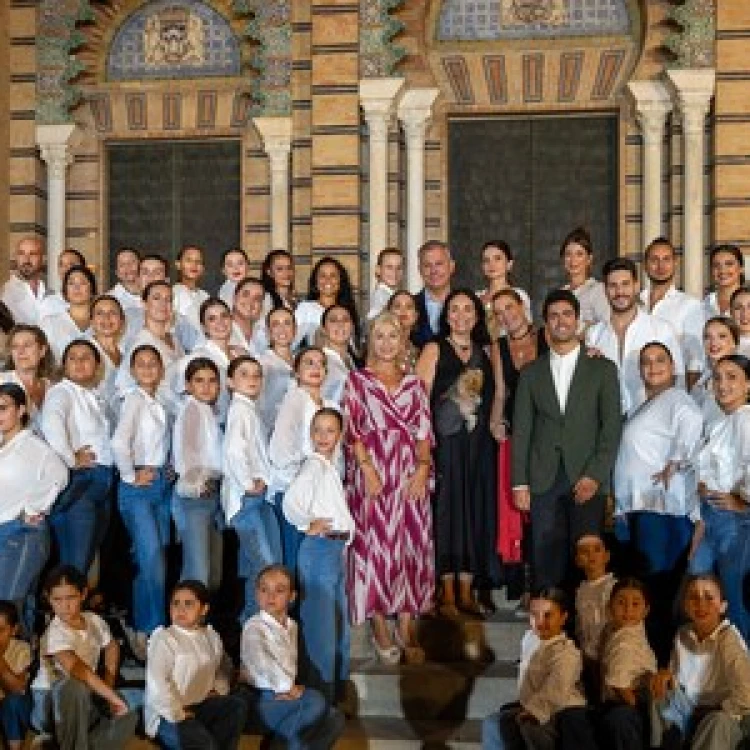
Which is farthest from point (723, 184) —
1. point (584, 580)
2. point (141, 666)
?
point (141, 666)

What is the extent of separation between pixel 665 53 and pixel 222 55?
3508mm

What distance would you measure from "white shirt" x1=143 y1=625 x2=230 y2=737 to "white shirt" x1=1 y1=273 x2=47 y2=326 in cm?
→ 327

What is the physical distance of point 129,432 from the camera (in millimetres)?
8445

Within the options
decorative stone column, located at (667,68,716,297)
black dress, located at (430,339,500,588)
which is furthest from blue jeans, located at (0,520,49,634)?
decorative stone column, located at (667,68,716,297)

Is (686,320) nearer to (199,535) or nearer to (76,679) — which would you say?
(199,535)

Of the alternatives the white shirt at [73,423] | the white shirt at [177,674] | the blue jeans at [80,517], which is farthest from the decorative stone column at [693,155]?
the white shirt at [177,674]

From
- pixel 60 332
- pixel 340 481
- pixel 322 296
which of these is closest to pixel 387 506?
pixel 340 481

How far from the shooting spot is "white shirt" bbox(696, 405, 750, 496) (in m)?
7.79

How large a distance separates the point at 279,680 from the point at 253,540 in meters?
0.93

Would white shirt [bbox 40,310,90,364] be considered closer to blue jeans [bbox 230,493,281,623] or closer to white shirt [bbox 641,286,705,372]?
blue jeans [bbox 230,493,281,623]

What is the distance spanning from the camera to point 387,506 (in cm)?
829

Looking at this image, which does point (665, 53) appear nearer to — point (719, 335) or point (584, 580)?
point (719, 335)

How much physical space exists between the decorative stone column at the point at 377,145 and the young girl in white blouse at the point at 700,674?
612 cm

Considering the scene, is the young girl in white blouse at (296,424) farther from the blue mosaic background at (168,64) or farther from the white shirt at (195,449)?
the blue mosaic background at (168,64)
